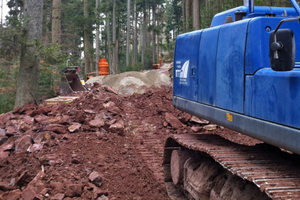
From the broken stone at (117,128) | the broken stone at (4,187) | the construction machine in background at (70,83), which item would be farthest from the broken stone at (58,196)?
the construction machine in background at (70,83)

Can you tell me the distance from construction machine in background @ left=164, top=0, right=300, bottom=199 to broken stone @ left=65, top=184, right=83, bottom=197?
5.21ft

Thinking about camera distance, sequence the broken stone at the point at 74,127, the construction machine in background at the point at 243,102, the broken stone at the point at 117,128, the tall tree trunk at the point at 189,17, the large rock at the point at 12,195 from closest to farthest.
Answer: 1. the construction machine in background at the point at 243,102
2. the large rock at the point at 12,195
3. the broken stone at the point at 74,127
4. the broken stone at the point at 117,128
5. the tall tree trunk at the point at 189,17

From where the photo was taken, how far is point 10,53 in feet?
33.2

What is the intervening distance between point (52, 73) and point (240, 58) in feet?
32.5

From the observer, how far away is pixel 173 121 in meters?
9.84

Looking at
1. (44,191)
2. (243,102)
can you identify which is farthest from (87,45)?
(243,102)

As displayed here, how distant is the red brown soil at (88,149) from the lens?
5914 mm

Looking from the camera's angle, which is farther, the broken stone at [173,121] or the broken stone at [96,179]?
the broken stone at [173,121]

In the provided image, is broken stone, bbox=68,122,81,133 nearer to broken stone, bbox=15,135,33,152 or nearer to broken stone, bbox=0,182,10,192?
broken stone, bbox=15,135,33,152

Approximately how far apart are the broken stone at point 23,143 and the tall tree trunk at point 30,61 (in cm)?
370

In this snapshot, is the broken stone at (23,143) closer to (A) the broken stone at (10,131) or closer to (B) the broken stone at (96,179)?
(A) the broken stone at (10,131)

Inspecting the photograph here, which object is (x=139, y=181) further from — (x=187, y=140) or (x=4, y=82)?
(x=4, y=82)

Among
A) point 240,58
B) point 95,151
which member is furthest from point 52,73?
point 240,58

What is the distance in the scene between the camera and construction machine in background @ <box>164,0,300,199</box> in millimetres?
2764
